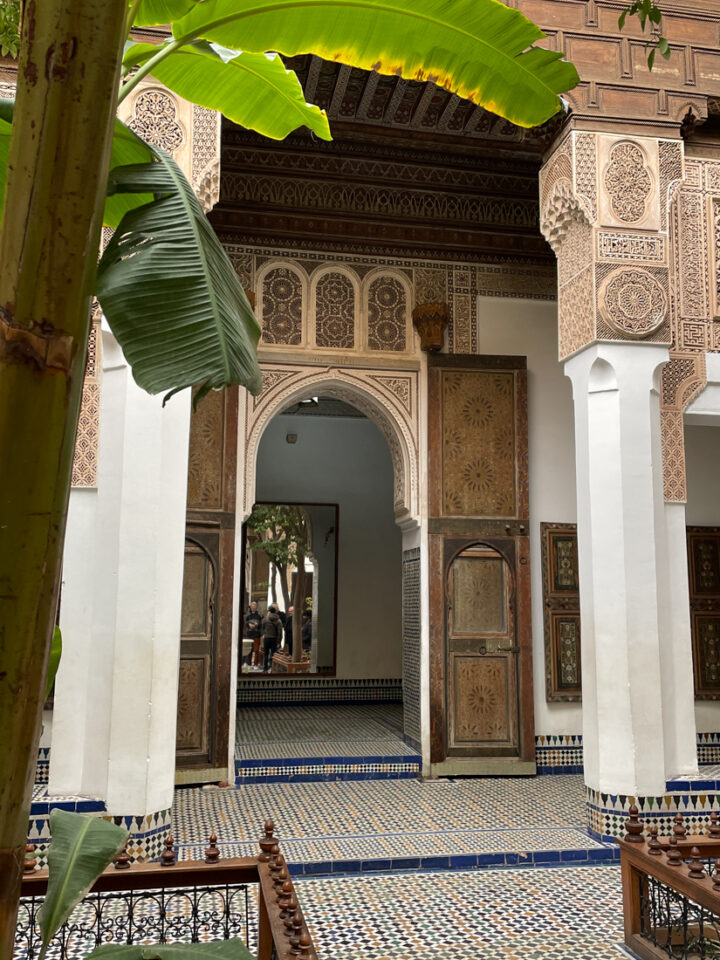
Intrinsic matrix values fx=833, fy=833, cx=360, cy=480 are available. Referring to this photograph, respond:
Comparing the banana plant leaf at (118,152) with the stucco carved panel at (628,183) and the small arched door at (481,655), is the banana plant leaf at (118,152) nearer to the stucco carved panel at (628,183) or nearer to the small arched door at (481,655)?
the stucco carved panel at (628,183)

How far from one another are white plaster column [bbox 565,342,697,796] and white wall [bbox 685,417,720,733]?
145cm

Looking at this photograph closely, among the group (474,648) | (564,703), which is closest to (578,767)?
(564,703)

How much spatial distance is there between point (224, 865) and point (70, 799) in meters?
1.35

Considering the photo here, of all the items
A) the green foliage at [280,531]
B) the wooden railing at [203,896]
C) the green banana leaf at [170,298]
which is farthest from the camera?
the green foliage at [280,531]

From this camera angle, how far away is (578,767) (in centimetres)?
499

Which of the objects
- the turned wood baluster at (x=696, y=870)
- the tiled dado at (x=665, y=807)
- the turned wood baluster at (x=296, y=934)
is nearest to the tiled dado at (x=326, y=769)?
the tiled dado at (x=665, y=807)

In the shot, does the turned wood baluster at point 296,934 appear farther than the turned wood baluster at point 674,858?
No

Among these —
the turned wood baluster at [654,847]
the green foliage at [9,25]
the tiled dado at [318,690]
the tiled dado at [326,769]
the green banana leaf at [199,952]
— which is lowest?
the tiled dado at [326,769]

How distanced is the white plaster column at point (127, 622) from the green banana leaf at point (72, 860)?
2.36 m

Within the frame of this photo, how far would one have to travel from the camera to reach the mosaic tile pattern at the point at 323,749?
188 inches

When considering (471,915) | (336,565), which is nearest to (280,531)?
(336,565)

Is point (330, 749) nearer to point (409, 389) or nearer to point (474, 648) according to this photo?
point (474, 648)

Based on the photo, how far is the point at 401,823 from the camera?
387 centimetres

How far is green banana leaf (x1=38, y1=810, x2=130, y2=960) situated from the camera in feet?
2.36
